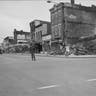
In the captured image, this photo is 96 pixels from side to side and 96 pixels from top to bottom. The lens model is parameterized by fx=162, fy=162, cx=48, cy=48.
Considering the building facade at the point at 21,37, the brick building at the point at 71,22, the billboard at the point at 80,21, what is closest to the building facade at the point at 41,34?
the brick building at the point at 71,22

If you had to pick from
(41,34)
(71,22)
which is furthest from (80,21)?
(41,34)

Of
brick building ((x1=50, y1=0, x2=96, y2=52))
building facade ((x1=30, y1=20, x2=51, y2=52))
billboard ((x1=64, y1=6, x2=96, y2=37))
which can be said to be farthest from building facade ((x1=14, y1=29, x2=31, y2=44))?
billboard ((x1=64, y1=6, x2=96, y2=37))

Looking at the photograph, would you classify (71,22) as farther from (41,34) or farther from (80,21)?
(41,34)

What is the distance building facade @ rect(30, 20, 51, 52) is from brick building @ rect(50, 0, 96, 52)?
15.3ft

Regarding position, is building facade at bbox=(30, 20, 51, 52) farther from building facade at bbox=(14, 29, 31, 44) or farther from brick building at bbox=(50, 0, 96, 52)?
building facade at bbox=(14, 29, 31, 44)

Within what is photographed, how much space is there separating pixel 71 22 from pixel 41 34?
1419 cm

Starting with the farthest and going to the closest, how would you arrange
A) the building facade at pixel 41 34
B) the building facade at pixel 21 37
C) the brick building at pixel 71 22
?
the building facade at pixel 21 37, the building facade at pixel 41 34, the brick building at pixel 71 22

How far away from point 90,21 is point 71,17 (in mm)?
6317

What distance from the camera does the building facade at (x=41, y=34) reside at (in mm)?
48237

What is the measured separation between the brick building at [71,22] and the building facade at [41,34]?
15.3ft

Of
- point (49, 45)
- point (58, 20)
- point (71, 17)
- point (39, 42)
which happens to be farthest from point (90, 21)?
point (39, 42)

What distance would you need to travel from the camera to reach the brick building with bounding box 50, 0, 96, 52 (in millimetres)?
40281

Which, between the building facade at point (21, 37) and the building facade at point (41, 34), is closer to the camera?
the building facade at point (41, 34)

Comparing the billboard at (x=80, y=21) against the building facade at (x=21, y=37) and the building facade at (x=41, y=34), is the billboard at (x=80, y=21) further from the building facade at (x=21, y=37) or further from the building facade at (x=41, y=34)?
the building facade at (x=21, y=37)
